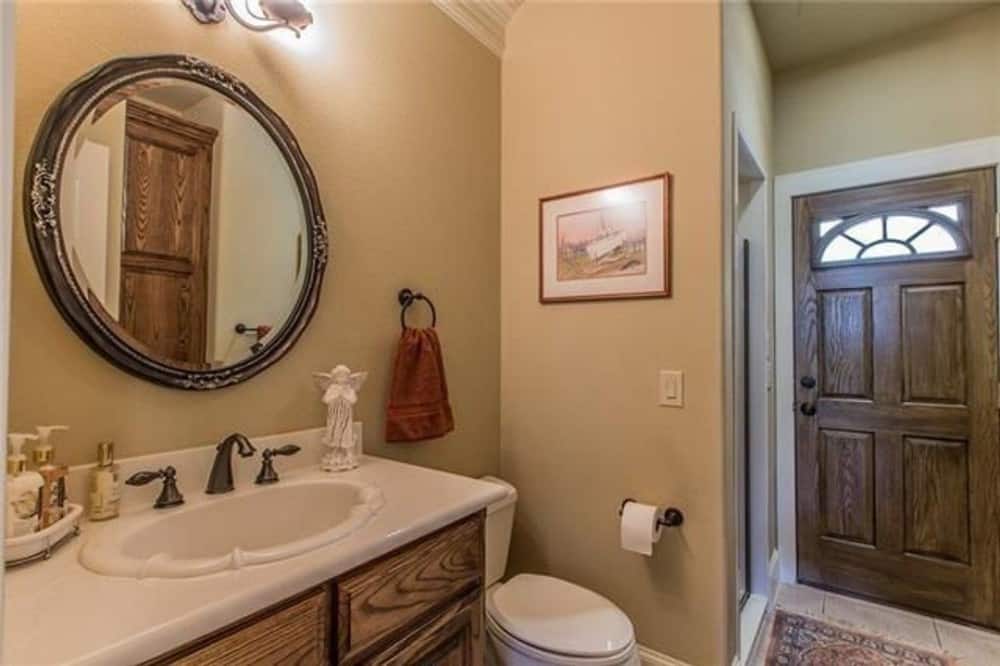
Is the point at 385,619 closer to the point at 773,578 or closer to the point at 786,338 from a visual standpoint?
the point at 773,578

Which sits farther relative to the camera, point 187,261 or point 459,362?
point 459,362

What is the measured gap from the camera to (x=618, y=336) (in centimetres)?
185

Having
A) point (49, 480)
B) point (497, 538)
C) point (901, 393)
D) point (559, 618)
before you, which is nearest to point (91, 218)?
point (49, 480)

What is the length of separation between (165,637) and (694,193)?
5.68 ft

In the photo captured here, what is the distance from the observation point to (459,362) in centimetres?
196

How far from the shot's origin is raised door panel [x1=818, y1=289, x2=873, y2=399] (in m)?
2.47

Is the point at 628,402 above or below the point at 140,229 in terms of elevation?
Answer: below

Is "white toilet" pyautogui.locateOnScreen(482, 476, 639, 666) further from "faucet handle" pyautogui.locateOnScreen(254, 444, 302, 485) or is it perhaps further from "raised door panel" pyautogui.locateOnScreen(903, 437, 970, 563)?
"raised door panel" pyautogui.locateOnScreen(903, 437, 970, 563)

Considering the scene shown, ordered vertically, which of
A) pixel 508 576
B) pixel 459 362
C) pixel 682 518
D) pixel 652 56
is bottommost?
pixel 508 576

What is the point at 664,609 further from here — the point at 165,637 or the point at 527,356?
the point at 165,637

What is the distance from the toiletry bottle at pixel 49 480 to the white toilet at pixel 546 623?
3.11 ft

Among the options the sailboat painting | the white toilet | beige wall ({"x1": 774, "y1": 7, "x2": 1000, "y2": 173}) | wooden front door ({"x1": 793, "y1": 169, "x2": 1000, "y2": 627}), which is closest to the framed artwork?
the sailboat painting

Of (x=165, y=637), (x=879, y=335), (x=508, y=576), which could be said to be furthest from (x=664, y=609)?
(x=879, y=335)

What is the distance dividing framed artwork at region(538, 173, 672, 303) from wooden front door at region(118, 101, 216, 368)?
4.01ft
